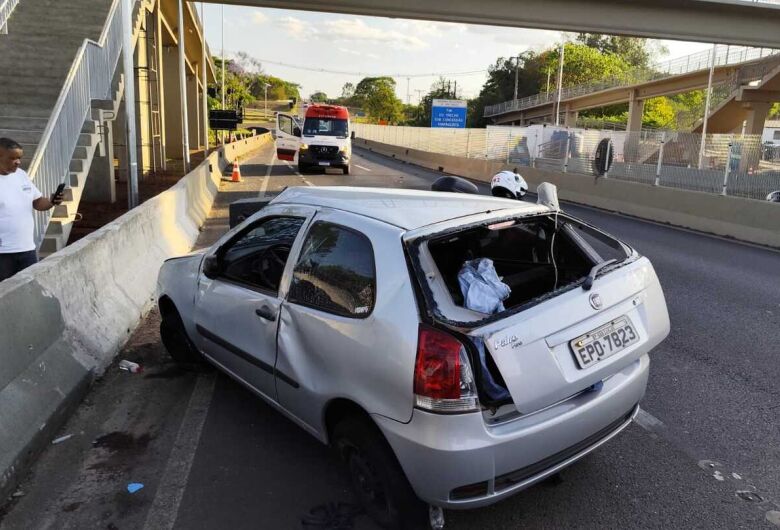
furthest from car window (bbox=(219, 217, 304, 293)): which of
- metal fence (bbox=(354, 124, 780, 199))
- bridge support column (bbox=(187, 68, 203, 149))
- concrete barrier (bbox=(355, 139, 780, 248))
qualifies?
bridge support column (bbox=(187, 68, 203, 149))

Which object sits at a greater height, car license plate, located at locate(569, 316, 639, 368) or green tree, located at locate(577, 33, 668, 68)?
green tree, located at locate(577, 33, 668, 68)

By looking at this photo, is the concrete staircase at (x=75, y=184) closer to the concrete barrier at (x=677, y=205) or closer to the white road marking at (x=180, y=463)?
the white road marking at (x=180, y=463)

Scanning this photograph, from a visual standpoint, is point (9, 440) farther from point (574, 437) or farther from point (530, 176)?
point (530, 176)

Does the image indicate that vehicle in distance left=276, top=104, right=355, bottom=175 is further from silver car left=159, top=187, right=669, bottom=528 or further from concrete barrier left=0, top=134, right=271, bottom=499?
silver car left=159, top=187, right=669, bottom=528

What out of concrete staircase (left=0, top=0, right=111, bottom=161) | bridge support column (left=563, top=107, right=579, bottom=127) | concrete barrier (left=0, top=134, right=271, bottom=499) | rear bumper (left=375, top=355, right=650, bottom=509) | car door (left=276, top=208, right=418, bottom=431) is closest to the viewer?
rear bumper (left=375, top=355, right=650, bottom=509)

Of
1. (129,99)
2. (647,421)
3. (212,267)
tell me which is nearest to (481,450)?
(647,421)

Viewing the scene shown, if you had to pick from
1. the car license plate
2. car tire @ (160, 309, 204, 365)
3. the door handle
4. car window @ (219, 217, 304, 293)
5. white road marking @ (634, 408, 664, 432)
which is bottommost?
white road marking @ (634, 408, 664, 432)

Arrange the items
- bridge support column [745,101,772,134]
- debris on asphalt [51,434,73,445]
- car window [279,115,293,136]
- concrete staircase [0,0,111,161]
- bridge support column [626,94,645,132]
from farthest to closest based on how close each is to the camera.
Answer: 1. bridge support column [626,94,645,132]
2. bridge support column [745,101,772,134]
3. car window [279,115,293,136]
4. concrete staircase [0,0,111,161]
5. debris on asphalt [51,434,73,445]

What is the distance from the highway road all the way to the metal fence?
10.9 metres

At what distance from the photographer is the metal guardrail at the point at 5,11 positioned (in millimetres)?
12164

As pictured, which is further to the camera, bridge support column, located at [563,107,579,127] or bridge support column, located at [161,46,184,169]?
bridge support column, located at [563,107,579,127]

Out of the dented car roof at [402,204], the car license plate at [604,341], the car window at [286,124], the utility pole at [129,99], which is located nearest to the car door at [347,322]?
the dented car roof at [402,204]

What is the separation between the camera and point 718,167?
16.3m

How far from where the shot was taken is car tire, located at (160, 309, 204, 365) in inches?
190
